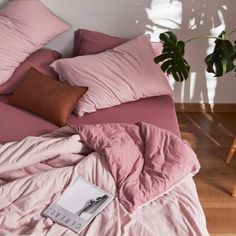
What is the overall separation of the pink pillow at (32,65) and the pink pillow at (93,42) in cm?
19

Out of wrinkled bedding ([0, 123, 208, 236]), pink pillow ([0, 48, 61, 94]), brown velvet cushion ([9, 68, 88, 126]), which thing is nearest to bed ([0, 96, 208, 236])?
wrinkled bedding ([0, 123, 208, 236])

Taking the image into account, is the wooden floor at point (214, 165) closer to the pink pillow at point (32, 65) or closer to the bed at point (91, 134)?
the bed at point (91, 134)

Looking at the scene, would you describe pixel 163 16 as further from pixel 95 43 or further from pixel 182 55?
pixel 182 55

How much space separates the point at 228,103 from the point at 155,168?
138cm

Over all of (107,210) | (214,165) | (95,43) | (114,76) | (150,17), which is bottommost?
(214,165)

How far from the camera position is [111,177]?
6.16ft

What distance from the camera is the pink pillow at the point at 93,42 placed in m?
2.64

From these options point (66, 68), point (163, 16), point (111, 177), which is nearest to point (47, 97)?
point (66, 68)

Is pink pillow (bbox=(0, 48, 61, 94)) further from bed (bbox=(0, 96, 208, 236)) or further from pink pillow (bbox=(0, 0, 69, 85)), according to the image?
bed (bbox=(0, 96, 208, 236))

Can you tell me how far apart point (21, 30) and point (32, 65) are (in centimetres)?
22

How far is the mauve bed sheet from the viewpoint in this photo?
7.30ft

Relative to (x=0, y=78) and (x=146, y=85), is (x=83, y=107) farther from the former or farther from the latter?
(x=0, y=78)

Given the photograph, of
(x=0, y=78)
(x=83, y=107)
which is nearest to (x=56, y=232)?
(x=83, y=107)

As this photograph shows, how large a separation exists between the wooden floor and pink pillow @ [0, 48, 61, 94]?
1014 millimetres
